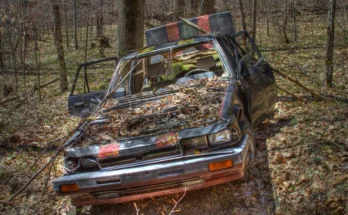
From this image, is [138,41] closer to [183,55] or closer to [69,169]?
[183,55]

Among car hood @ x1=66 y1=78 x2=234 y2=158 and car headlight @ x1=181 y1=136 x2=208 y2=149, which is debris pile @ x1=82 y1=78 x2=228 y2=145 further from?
car headlight @ x1=181 y1=136 x2=208 y2=149

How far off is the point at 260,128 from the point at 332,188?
2.50m

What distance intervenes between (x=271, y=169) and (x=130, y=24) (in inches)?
182

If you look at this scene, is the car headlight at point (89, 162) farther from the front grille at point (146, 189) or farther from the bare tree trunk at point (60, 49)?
the bare tree trunk at point (60, 49)

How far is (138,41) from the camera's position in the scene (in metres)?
7.62

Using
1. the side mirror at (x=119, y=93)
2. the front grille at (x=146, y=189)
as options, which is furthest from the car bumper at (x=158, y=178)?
the side mirror at (x=119, y=93)

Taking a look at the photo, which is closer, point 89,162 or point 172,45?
point 89,162

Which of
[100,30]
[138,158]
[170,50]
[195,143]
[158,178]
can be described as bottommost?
[158,178]

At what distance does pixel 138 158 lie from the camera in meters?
3.55

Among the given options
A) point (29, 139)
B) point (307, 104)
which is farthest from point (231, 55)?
point (29, 139)

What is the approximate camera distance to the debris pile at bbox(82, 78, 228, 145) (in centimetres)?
374

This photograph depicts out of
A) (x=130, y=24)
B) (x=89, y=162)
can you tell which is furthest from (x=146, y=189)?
(x=130, y=24)

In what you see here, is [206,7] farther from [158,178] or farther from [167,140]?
[158,178]

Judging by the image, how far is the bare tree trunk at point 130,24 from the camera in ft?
24.5
